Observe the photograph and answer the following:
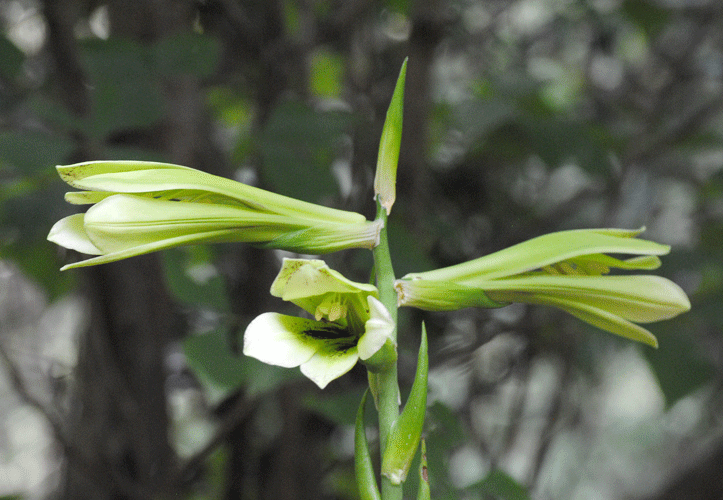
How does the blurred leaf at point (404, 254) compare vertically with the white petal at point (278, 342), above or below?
below

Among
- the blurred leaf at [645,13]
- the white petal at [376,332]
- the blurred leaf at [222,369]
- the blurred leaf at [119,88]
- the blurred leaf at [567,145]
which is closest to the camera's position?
the white petal at [376,332]

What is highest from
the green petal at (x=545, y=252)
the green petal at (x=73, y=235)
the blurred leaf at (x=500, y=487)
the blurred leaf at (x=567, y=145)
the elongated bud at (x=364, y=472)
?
the green petal at (x=73, y=235)

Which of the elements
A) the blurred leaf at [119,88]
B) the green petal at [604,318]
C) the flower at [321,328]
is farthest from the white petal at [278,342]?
the blurred leaf at [119,88]

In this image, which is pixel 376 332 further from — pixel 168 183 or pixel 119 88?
pixel 119 88

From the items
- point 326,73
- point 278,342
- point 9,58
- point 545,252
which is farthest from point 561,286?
point 326,73

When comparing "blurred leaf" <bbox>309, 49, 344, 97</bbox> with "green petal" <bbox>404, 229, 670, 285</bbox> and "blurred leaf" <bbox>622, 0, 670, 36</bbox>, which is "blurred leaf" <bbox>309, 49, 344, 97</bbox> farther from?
"green petal" <bbox>404, 229, 670, 285</bbox>

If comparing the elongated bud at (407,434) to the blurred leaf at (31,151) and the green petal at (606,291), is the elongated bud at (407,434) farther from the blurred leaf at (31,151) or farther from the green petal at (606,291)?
the blurred leaf at (31,151)
